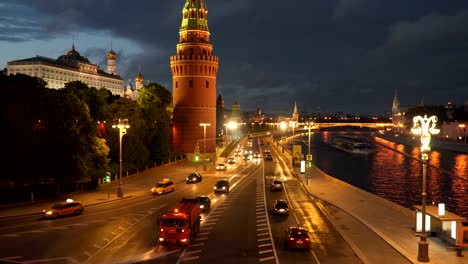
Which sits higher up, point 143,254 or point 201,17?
point 201,17

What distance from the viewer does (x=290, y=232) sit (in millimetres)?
30609

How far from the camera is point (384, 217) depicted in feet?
136

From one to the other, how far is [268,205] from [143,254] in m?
21.8

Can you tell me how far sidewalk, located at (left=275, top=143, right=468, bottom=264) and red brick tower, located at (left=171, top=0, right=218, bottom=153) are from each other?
150 ft

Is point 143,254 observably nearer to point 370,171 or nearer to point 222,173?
point 222,173

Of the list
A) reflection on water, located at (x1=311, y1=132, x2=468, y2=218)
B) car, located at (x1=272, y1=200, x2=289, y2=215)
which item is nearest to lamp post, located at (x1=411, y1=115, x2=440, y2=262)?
car, located at (x1=272, y1=200, x2=289, y2=215)

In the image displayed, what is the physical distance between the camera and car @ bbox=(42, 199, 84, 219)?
41062 millimetres

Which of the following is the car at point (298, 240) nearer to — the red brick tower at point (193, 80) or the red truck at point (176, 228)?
the red truck at point (176, 228)

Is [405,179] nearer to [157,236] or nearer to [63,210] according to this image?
[63,210]

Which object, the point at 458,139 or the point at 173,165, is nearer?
the point at 173,165

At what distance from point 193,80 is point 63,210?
7045cm

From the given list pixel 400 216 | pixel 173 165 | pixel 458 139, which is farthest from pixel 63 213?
pixel 458 139

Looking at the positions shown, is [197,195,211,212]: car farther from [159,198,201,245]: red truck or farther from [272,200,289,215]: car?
[159,198,201,245]: red truck

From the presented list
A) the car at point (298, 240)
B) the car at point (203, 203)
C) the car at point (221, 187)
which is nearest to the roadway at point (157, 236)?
the car at point (298, 240)
